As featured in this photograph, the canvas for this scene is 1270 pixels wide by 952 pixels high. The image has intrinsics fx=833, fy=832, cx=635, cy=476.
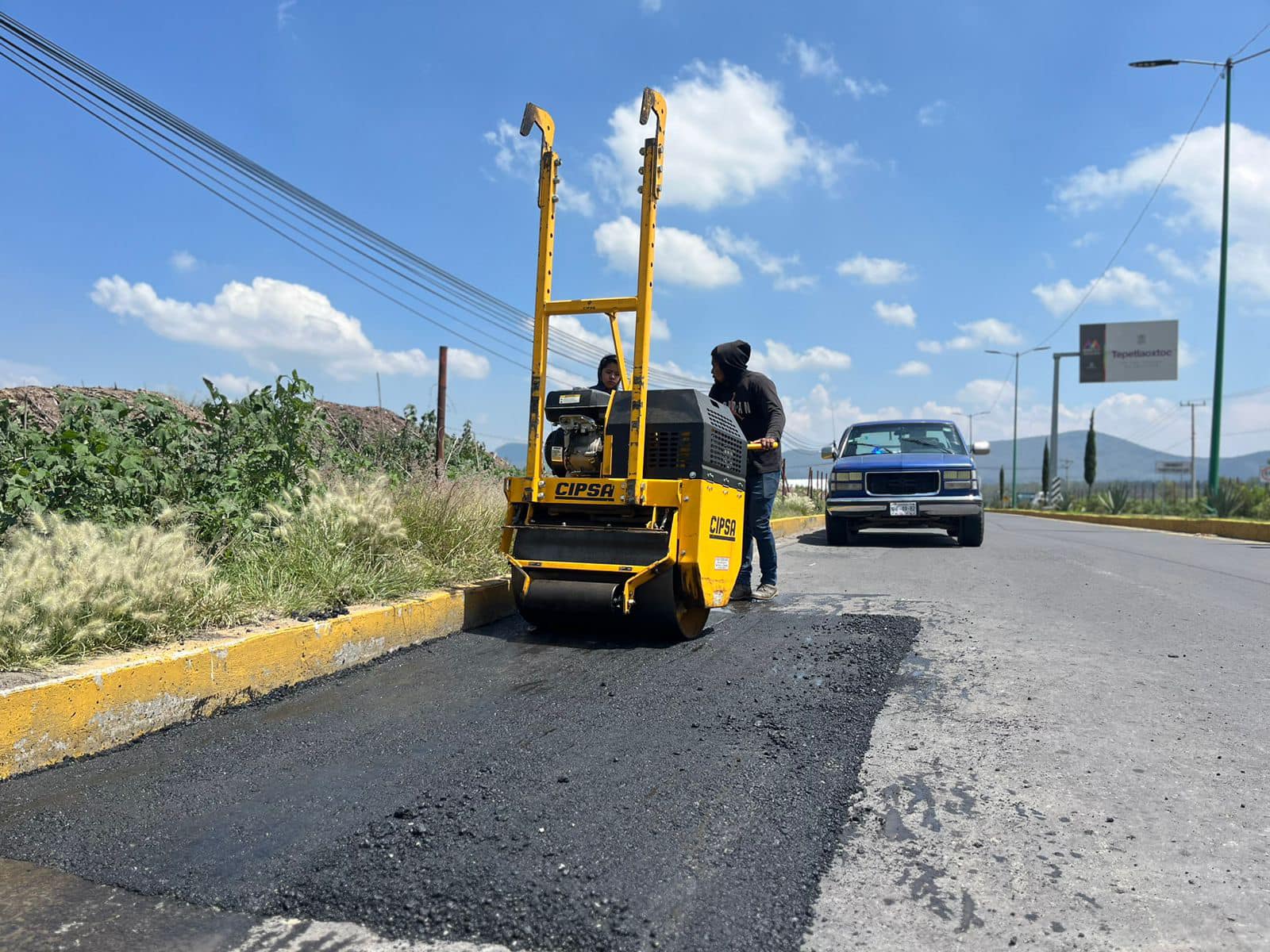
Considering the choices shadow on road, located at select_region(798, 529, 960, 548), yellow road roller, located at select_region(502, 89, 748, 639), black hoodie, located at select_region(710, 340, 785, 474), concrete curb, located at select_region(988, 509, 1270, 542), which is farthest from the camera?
concrete curb, located at select_region(988, 509, 1270, 542)

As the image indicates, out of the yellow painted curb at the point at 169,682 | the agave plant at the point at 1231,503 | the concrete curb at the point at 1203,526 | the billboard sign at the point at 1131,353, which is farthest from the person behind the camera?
the billboard sign at the point at 1131,353

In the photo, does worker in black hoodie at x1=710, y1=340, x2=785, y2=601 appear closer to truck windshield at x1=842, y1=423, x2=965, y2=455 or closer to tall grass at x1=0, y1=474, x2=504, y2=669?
tall grass at x1=0, y1=474, x2=504, y2=669

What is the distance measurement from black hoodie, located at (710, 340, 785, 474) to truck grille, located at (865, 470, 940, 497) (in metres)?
5.85

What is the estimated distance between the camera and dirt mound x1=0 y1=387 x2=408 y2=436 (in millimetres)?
5426

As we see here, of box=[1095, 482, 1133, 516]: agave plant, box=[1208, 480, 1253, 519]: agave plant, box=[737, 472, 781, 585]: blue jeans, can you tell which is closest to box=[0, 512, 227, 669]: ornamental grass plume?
box=[737, 472, 781, 585]: blue jeans

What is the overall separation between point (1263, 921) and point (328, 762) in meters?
2.66

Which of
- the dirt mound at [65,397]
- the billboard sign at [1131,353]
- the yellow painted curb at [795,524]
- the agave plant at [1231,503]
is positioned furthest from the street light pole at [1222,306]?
the billboard sign at [1131,353]

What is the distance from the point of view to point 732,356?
622 centimetres

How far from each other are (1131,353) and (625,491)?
55631 millimetres

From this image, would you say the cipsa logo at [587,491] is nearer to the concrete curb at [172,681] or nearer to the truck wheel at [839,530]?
the concrete curb at [172,681]

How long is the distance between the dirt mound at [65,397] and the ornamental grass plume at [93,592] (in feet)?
4.88

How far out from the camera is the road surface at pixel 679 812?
190 cm

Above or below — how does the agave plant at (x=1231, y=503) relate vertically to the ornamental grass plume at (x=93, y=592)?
above

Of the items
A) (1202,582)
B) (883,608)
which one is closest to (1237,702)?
(883,608)
